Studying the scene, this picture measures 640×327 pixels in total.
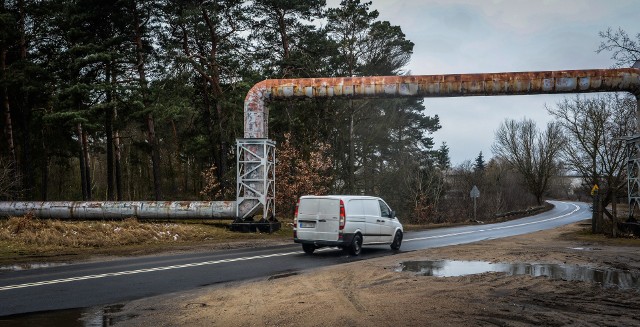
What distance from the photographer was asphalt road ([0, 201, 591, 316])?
928cm

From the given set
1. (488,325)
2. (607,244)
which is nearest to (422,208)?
(607,244)

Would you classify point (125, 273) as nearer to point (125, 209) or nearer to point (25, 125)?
point (125, 209)

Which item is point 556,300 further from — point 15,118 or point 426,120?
point 426,120

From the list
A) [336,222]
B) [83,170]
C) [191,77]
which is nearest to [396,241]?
[336,222]

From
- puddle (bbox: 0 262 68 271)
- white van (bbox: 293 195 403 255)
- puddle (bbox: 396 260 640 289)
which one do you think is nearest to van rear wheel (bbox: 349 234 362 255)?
white van (bbox: 293 195 403 255)

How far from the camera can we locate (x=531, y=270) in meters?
12.9

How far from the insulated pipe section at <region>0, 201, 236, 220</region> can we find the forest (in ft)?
8.52

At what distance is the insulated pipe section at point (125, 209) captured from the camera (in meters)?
24.5

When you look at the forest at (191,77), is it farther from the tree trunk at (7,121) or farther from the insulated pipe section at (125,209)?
the insulated pipe section at (125,209)

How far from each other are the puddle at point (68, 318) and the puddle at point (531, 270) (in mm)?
6914

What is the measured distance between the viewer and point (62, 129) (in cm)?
4162

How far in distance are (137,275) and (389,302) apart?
6165 mm

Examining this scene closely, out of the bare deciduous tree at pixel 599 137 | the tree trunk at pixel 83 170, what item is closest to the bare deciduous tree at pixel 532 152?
the bare deciduous tree at pixel 599 137

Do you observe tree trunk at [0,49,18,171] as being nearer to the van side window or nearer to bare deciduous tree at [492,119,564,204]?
the van side window
